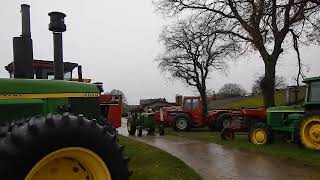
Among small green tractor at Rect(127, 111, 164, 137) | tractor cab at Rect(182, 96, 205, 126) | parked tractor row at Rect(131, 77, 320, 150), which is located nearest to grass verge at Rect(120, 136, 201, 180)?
parked tractor row at Rect(131, 77, 320, 150)

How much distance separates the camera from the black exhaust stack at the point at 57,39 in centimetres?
707

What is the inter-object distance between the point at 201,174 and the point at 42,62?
13.7 ft

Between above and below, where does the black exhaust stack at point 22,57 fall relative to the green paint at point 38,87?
above

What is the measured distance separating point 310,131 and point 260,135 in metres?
2.93

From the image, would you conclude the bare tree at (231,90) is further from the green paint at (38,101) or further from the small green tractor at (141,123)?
the green paint at (38,101)

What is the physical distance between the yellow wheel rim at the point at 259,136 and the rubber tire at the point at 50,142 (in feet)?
41.4

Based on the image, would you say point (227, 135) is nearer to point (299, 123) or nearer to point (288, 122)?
point (288, 122)

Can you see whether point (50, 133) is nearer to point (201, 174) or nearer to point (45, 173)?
point (45, 173)

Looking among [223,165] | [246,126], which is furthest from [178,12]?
[223,165]

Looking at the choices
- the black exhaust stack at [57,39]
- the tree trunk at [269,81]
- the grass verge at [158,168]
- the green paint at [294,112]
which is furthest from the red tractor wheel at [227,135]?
the black exhaust stack at [57,39]

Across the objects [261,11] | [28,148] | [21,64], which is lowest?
[28,148]

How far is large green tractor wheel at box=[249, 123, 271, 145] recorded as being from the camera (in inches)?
648

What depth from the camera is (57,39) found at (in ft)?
23.4

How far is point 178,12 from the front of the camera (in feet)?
87.7
